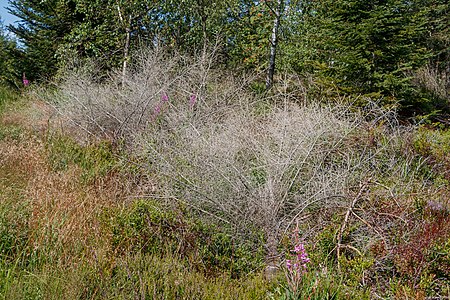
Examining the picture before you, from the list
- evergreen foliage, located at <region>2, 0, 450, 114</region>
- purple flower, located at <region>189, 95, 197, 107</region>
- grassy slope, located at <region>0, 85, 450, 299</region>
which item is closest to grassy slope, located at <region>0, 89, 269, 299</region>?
grassy slope, located at <region>0, 85, 450, 299</region>

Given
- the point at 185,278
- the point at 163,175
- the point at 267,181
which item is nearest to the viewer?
the point at 185,278

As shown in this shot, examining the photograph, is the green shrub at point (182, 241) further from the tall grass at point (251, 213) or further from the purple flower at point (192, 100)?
the purple flower at point (192, 100)

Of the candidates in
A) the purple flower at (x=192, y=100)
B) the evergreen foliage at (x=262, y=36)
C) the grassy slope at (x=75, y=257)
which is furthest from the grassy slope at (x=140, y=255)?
the evergreen foliage at (x=262, y=36)

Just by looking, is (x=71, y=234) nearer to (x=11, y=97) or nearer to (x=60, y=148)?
(x=60, y=148)

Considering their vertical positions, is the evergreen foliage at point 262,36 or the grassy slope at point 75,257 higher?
the evergreen foliage at point 262,36

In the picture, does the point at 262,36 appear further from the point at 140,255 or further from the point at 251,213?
the point at 140,255

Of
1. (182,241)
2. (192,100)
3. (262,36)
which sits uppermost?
(262,36)

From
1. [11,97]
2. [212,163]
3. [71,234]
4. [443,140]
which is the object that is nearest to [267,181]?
[212,163]

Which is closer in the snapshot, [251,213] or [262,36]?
[251,213]

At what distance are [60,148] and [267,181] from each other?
3371mm

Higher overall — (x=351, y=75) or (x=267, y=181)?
(x=351, y=75)

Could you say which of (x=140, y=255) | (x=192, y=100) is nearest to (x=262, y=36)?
(x=192, y=100)

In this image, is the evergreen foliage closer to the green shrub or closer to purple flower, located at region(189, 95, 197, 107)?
purple flower, located at region(189, 95, 197, 107)

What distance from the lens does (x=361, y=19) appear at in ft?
26.2
